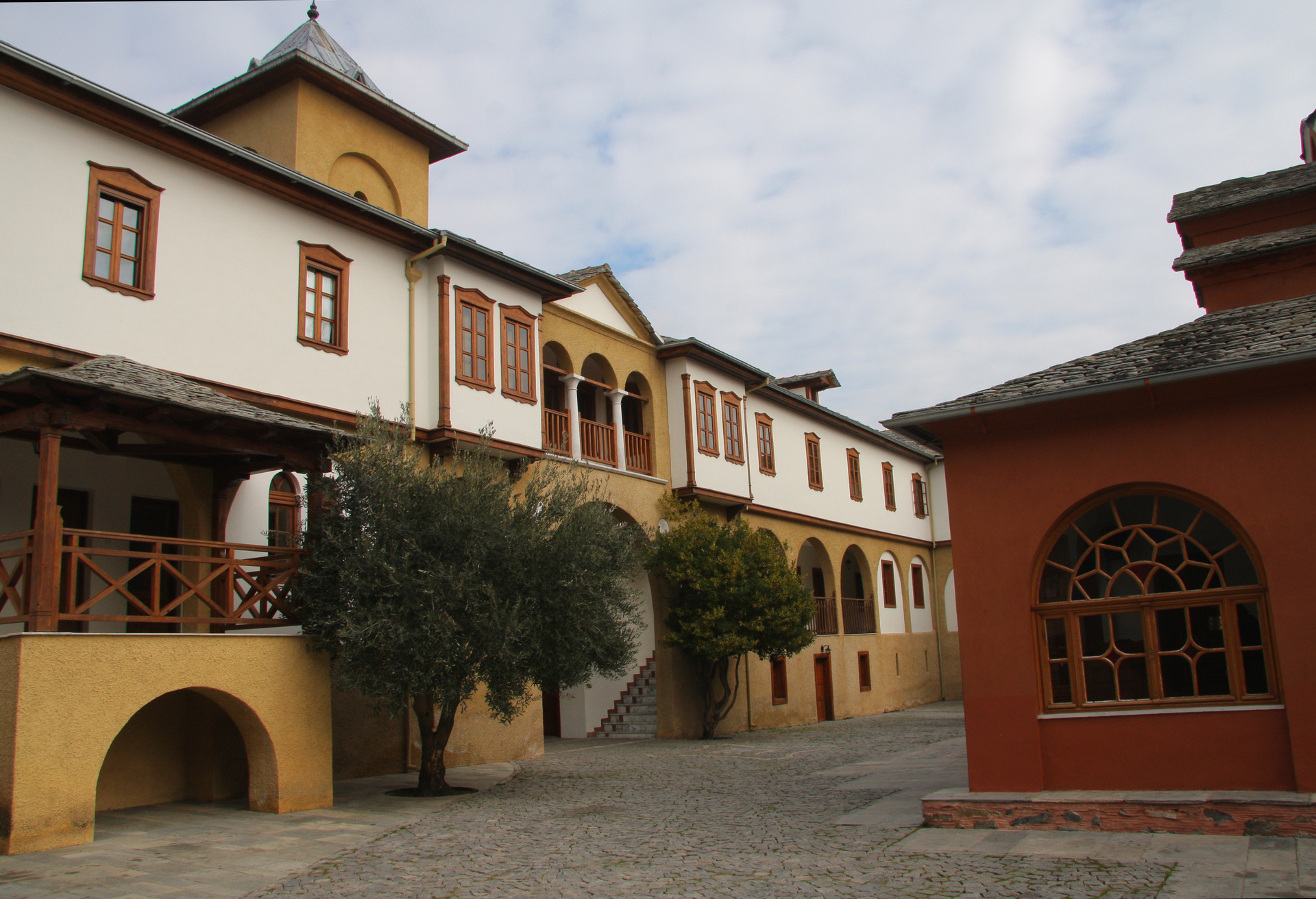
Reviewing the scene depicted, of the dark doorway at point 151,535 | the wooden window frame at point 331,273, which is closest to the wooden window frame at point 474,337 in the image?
the wooden window frame at point 331,273


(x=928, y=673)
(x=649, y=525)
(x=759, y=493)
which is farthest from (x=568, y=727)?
(x=928, y=673)

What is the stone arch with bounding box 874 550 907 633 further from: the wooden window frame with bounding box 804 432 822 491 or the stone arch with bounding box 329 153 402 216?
the stone arch with bounding box 329 153 402 216

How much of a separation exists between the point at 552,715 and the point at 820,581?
10.8 m

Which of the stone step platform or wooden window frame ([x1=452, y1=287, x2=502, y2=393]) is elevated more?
wooden window frame ([x1=452, y1=287, x2=502, y2=393])

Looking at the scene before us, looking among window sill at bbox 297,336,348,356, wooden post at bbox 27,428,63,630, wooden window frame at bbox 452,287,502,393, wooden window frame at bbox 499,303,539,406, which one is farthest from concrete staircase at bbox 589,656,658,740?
wooden post at bbox 27,428,63,630

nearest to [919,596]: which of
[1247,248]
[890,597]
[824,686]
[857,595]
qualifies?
[890,597]

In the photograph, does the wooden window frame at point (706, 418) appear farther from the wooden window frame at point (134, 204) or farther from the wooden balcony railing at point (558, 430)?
the wooden window frame at point (134, 204)

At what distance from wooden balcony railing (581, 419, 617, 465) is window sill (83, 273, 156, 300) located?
846 centimetres

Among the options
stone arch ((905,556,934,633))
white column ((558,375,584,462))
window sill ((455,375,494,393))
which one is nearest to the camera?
window sill ((455,375,494,393))

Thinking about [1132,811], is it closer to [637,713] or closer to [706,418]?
[637,713]

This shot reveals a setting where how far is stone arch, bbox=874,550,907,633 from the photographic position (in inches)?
1204

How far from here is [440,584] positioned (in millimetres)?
11211

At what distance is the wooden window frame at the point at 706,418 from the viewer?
2152 centimetres

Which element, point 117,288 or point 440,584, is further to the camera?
point 117,288
